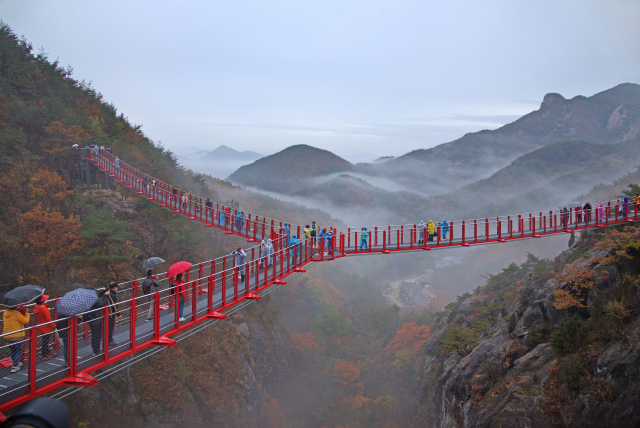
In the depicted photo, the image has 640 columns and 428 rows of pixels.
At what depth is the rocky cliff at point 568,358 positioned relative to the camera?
12.6 meters

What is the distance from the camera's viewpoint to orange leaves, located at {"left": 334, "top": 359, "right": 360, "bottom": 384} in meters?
46.0

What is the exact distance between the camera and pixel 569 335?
15.3 metres

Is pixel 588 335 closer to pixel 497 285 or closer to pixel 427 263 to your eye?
pixel 497 285

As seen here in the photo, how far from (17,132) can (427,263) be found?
337ft

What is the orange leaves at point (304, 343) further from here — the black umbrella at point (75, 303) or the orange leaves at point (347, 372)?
the black umbrella at point (75, 303)

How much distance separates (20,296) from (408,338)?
50538 mm

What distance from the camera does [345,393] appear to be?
44094mm

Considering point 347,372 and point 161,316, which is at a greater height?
point 161,316

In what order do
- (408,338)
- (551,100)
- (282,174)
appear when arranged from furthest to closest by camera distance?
(282,174) → (551,100) → (408,338)

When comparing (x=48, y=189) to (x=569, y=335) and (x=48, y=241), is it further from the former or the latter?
(x=569, y=335)

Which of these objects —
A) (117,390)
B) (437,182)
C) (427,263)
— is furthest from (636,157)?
(117,390)

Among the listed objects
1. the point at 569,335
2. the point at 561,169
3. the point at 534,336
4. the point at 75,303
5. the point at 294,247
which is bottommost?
the point at 534,336

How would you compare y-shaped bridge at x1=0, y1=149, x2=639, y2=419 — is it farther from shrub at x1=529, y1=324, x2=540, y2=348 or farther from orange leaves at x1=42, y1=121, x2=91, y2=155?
orange leaves at x1=42, y1=121, x2=91, y2=155

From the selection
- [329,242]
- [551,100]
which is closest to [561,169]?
[551,100]
